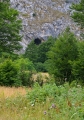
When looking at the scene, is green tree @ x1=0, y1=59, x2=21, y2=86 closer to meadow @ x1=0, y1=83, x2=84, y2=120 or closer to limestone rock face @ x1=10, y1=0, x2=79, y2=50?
meadow @ x1=0, y1=83, x2=84, y2=120

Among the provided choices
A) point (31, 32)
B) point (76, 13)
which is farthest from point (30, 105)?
point (31, 32)

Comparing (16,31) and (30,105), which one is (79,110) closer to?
(30,105)

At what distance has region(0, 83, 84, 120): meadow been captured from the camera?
15.9 ft

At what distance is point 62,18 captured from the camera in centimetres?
10656

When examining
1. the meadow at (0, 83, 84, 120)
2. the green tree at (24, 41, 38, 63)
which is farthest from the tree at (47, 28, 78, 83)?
the green tree at (24, 41, 38, 63)

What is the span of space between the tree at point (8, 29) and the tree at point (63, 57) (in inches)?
146

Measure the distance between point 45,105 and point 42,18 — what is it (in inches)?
3993

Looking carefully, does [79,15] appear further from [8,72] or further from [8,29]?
[8,72]

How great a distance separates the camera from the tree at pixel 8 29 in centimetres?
2228

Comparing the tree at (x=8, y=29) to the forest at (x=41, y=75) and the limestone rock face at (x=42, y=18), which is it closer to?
the forest at (x=41, y=75)

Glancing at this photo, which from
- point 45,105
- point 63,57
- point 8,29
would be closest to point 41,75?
point 63,57

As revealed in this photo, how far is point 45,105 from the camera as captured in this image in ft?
19.1

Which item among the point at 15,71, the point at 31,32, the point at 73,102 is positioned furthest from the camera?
the point at 31,32

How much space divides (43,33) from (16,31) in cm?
7834
